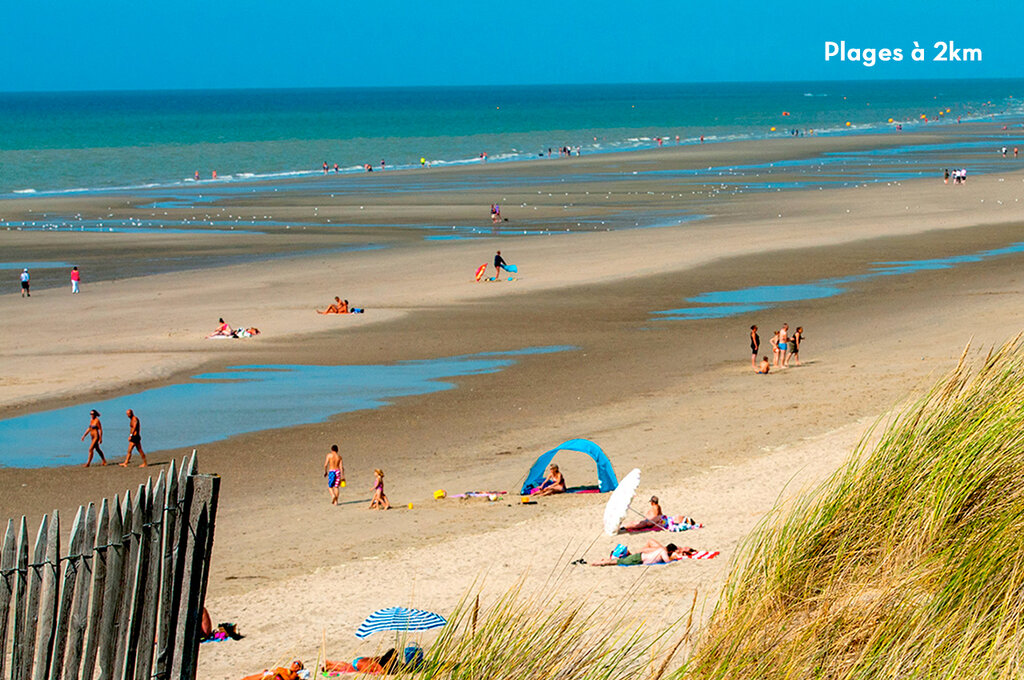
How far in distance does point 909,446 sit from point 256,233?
46958mm

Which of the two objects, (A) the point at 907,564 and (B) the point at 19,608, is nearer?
(B) the point at 19,608

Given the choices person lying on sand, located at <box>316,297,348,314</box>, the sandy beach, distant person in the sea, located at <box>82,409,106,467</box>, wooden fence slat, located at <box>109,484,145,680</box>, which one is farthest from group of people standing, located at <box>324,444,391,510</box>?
person lying on sand, located at <box>316,297,348,314</box>

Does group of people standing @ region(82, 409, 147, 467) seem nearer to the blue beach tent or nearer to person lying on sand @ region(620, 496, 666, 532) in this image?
the blue beach tent

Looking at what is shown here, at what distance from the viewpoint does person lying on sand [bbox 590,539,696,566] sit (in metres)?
11.5

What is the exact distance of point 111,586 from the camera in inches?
159

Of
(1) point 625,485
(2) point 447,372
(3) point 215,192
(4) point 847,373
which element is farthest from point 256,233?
(1) point 625,485

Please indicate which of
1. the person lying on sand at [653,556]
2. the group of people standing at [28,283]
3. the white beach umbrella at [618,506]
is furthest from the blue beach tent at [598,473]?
the group of people standing at [28,283]

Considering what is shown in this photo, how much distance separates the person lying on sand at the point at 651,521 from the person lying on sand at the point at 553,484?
2.62 meters

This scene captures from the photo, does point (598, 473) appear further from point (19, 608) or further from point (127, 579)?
point (19, 608)

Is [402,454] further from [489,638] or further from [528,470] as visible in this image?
[489,638]

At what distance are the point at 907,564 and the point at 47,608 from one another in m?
4.14

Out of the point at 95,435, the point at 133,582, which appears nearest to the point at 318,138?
the point at 95,435

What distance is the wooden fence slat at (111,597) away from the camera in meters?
4.01

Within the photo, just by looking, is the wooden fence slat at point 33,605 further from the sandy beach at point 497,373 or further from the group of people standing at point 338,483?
the group of people standing at point 338,483
